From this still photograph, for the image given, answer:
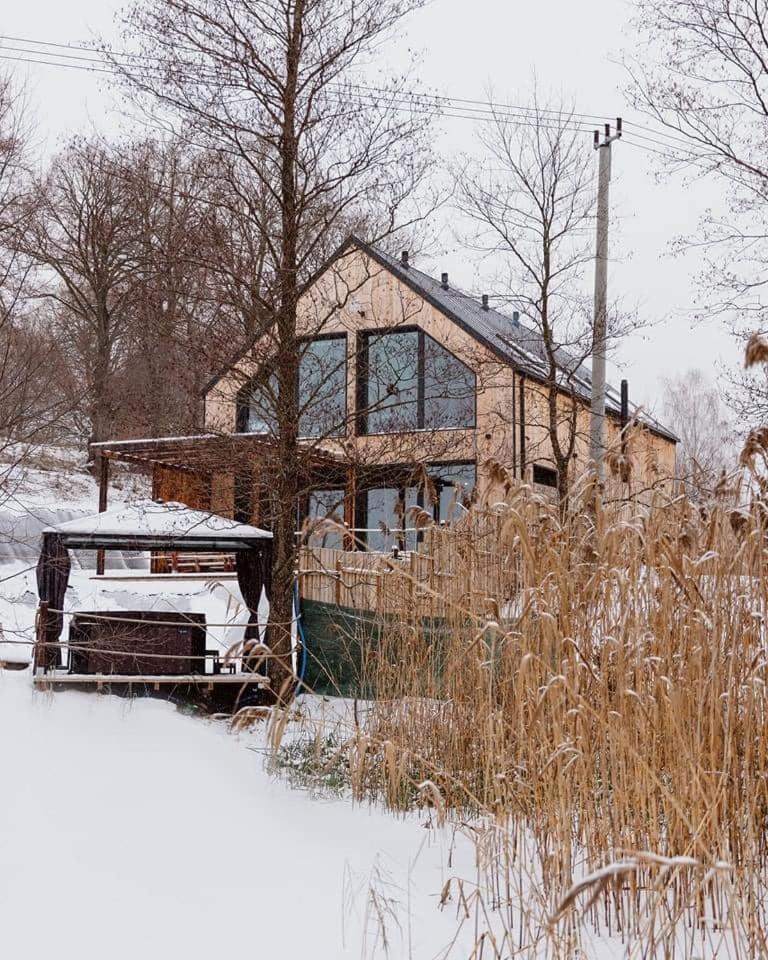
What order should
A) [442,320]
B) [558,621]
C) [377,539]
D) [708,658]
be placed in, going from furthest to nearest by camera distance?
[442,320] < [377,539] < [558,621] < [708,658]

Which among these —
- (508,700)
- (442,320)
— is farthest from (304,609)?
(442,320)

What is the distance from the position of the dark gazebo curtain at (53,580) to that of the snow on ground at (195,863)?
5.82 ft

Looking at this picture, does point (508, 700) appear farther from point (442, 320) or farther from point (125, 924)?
point (442, 320)

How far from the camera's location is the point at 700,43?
32.6ft

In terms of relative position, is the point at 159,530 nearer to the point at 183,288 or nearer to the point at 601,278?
the point at 183,288

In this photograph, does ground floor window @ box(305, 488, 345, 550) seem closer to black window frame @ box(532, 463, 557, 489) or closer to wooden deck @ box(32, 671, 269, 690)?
wooden deck @ box(32, 671, 269, 690)

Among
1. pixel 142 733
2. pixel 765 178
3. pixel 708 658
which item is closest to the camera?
pixel 708 658

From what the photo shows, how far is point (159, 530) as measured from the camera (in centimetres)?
720

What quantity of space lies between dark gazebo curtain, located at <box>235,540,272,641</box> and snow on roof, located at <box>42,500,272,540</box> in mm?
189

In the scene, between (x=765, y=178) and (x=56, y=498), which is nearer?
(x=765, y=178)

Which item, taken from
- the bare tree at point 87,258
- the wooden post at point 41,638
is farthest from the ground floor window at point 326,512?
the bare tree at point 87,258

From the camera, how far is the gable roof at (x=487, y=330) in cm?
714

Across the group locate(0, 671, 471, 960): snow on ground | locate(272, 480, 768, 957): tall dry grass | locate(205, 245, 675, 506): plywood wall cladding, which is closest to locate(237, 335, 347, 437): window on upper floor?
locate(205, 245, 675, 506): plywood wall cladding

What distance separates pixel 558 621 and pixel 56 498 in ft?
51.3
